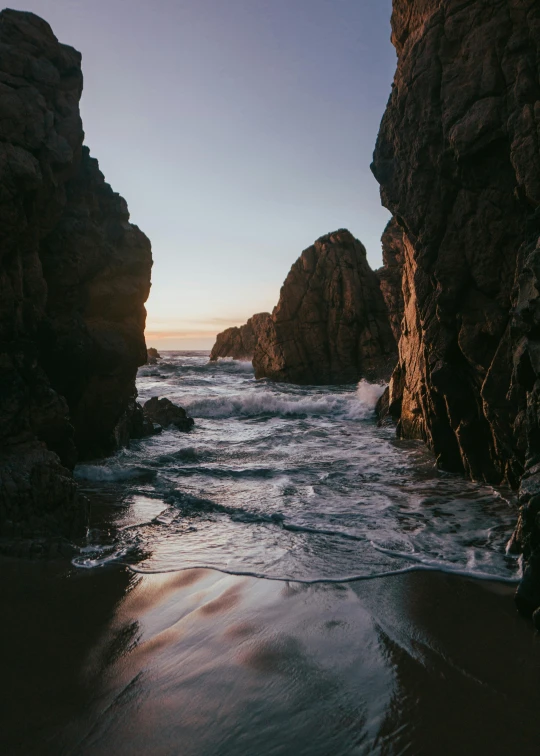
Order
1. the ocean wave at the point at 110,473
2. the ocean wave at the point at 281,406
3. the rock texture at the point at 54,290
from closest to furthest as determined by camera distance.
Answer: the rock texture at the point at 54,290 → the ocean wave at the point at 110,473 → the ocean wave at the point at 281,406

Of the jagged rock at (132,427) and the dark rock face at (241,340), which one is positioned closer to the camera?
the jagged rock at (132,427)

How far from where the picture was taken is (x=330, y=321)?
37656 millimetres

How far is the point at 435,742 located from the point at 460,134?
858 centimetres

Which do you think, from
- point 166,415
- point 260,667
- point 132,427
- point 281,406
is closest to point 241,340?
point 281,406

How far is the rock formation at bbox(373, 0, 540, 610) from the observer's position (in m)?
7.31

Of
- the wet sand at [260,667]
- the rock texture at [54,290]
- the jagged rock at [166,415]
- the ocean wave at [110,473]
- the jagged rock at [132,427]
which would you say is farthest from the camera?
the jagged rock at [166,415]

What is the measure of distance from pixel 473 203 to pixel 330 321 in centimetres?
2901

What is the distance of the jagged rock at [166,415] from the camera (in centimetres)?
1828

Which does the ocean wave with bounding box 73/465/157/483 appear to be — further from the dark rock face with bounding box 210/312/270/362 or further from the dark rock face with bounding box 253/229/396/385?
the dark rock face with bounding box 210/312/270/362

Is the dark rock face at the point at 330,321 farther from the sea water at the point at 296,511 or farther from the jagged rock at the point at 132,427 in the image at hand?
the sea water at the point at 296,511

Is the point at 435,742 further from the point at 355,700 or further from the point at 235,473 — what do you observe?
the point at 235,473

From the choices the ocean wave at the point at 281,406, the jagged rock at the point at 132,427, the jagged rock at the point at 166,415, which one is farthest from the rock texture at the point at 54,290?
the ocean wave at the point at 281,406

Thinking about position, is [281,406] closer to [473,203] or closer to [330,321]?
[330,321]

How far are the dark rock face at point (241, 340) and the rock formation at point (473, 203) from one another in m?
53.5
